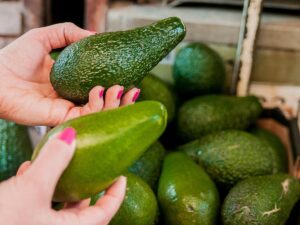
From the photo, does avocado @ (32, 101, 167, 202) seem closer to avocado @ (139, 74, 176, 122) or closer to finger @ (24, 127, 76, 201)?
finger @ (24, 127, 76, 201)

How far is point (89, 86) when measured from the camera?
2.94ft

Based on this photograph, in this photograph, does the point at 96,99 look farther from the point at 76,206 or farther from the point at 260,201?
the point at 260,201

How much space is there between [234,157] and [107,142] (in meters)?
0.52

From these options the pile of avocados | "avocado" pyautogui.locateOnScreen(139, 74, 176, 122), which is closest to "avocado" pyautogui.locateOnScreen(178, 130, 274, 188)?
the pile of avocados

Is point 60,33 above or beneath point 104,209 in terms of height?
above

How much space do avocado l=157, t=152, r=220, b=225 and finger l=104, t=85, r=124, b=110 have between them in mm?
277

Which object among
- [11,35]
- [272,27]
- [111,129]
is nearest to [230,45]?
[272,27]

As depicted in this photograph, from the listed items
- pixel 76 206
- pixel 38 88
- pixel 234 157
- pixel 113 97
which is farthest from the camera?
pixel 234 157

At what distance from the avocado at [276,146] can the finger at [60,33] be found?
1.73 feet

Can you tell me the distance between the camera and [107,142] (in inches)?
26.4

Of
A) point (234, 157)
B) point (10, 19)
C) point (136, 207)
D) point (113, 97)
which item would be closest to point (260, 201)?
point (234, 157)

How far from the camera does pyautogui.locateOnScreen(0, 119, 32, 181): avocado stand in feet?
3.99

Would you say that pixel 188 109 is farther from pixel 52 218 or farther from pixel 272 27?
pixel 52 218

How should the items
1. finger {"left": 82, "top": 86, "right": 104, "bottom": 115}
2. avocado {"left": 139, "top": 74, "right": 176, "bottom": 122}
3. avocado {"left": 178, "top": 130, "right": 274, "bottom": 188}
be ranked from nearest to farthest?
finger {"left": 82, "top": 86, "right": 104, "bottom": 115} < avocado {"left": 178, "top": 130, "right": 274, "bottom": 188} < avocado {"left": 139, "top": 74, "right": 176, "bottom": 122}
